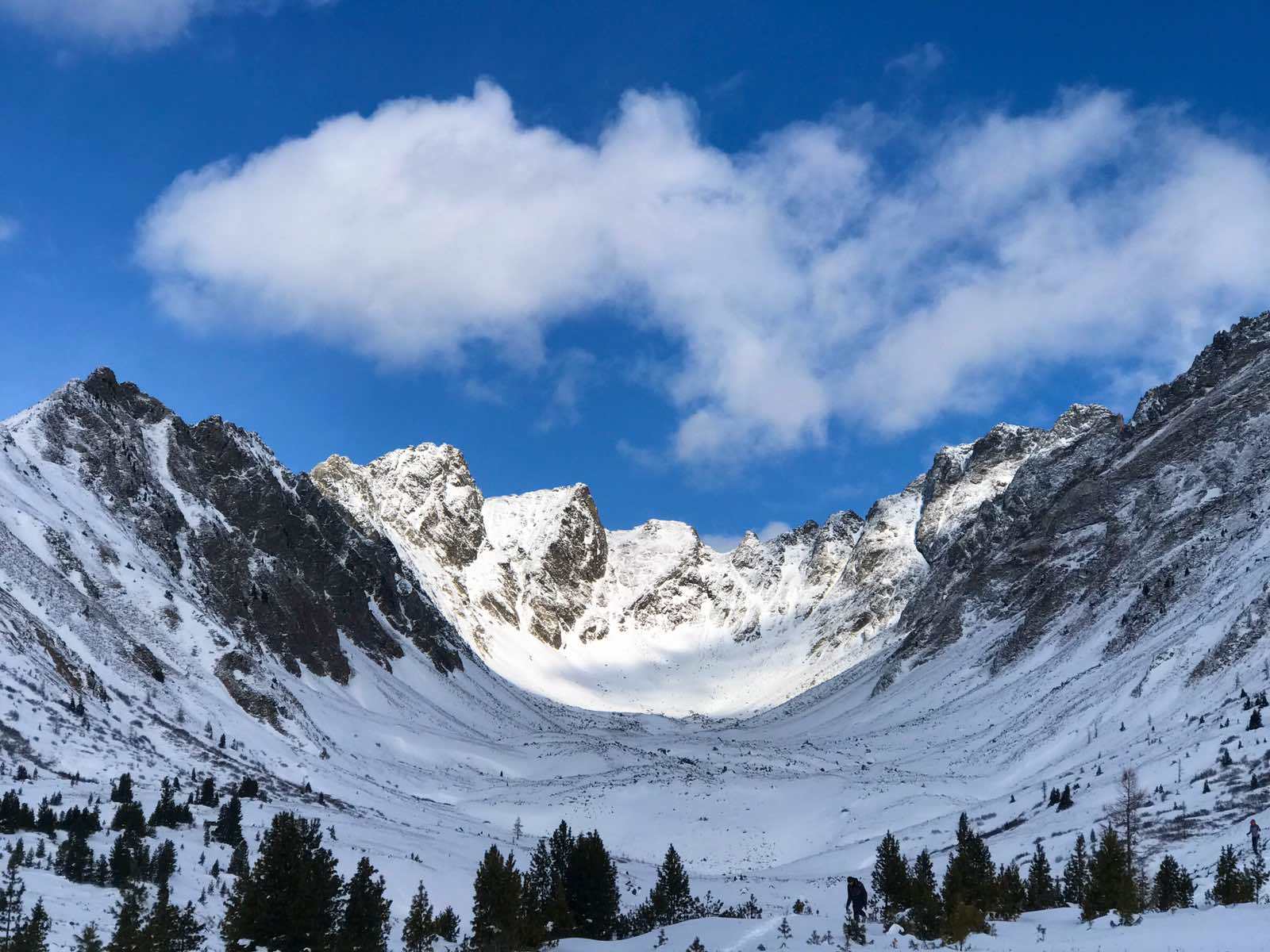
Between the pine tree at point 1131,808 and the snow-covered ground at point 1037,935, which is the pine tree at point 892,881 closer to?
the snow-covered ground at point 1037,935

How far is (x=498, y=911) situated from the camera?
29453mm

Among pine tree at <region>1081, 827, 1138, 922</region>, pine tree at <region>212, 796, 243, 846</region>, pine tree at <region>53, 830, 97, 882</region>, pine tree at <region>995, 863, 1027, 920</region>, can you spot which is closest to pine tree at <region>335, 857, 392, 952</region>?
pine tree at <region>53, 830, 97, 882</region>

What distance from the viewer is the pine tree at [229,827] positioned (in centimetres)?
4212

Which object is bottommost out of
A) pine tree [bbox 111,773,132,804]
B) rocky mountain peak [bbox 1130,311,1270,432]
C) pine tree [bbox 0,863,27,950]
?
pine tree [bbox 0,863,27,950]

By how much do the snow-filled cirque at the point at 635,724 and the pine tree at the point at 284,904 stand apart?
13.2 ft

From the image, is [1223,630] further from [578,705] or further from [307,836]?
[578,705]

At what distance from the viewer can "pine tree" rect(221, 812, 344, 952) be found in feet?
87.1

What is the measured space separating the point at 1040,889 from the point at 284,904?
24094 millimetres

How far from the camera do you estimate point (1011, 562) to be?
138000 mm

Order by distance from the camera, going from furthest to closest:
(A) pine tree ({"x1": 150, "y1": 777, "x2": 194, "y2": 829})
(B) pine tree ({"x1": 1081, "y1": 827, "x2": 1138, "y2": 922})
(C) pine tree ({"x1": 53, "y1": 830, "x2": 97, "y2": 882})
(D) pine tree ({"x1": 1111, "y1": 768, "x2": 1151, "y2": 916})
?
(A) pine tree ({"x1": 150, "y1": 777, "x2": 194, "y2": 829}) < (D) pine tree ({"x1": 1111, "y1": 768, "x2": 1151, "y2": 916}) < (C) pine tree ({"x1": 53, "y1": 830, "x2": 97, "y2": 882}) < (B) pine tree ({"x1": 1081, "y1": 827, "x2": 1138, "y2": 922})

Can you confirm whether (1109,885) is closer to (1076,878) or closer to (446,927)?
(1076,878)

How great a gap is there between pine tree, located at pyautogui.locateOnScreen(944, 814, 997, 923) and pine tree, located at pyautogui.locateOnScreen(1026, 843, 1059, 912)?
5.69ft

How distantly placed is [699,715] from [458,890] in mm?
146060

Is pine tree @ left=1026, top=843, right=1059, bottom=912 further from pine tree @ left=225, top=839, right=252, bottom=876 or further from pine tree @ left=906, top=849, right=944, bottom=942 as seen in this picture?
pine tree @ left=225, top=839, right=252, bottom=876
